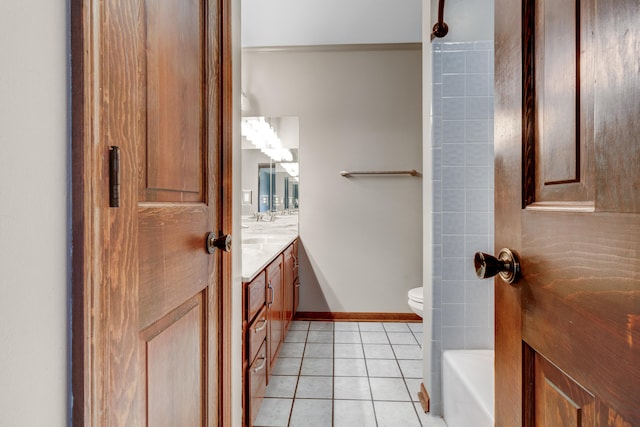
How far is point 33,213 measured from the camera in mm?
389

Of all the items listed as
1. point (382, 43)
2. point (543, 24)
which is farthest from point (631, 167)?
point (382, 43)

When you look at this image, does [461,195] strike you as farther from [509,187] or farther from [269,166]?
[269,166]

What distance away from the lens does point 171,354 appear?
2.37 feet

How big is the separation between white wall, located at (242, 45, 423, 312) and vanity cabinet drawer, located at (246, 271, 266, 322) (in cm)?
148

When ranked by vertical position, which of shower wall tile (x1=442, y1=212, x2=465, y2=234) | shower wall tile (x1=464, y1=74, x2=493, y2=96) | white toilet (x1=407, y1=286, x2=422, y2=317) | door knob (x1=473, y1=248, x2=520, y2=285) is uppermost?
shower wall tile (x1=464, y1=74, x2=493, y2=96)

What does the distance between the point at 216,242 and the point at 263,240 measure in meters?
1.67

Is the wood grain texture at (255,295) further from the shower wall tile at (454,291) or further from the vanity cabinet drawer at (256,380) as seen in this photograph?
the shower wall tile at (454,291)

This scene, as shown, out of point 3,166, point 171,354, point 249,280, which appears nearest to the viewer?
point 3,166

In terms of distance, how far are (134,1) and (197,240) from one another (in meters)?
0.53

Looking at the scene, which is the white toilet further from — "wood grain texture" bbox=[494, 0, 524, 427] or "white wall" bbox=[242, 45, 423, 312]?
"wood grain texture" bbox=[494, 0, 524, 427]

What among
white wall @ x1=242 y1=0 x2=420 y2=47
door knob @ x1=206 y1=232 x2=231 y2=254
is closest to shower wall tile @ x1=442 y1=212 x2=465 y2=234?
door knob @ x1=206 y1=232 x2=231 y2=254

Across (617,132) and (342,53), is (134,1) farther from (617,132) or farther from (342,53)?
(342,53)

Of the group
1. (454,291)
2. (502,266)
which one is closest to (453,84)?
(454,291)

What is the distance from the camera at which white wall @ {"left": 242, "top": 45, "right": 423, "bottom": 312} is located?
307cm
